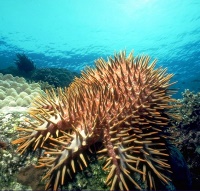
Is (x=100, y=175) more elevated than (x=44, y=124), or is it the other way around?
(x=44, y=124)

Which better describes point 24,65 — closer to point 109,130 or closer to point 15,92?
point 15,92

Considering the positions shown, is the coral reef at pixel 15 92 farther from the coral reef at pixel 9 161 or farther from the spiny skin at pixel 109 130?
the spiny skin at pixel 109 130

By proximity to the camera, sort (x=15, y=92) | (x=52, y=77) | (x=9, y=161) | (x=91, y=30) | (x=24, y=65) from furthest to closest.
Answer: (x=91, y=30) → (x=24, y=65) → (x=52, y=77) → (x=15, y=92) → (x=9, y=161)

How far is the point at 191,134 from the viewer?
262 inches

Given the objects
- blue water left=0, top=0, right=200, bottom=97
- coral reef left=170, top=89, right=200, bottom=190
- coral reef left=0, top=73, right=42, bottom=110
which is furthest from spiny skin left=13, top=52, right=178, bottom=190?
blue water left=0, top=0, right=200, bottom=97

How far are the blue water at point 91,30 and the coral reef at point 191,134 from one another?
30686 mm

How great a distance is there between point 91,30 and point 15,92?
33.9m

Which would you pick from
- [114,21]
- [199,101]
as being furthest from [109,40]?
[199,101]

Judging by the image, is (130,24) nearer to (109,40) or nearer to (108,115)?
(109,40)

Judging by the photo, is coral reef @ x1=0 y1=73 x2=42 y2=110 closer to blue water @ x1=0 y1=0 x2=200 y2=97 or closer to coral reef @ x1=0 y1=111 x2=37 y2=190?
coral reef @ x1=0 y1=111 x2=37 y2=190

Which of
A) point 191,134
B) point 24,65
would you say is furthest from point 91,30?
point 191,134

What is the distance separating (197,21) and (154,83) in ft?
119

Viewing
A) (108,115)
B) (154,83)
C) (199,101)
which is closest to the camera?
(108,115)

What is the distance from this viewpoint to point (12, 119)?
160 inches
